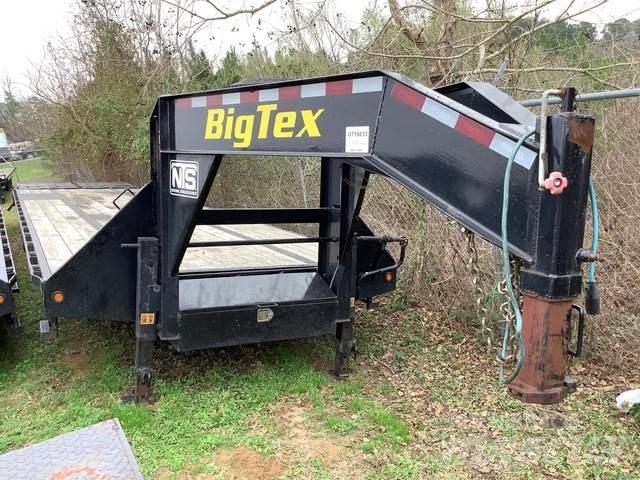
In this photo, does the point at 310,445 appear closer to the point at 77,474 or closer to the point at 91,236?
the point at 77,474

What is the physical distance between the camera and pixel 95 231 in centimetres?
659

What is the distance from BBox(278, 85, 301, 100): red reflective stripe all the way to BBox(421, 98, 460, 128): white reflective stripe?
2.98 feet

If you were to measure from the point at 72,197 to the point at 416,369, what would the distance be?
7.53m

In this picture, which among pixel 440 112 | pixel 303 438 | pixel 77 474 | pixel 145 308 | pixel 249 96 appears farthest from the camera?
pixel 145 308

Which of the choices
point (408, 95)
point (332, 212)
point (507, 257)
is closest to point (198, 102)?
point (332, 212)

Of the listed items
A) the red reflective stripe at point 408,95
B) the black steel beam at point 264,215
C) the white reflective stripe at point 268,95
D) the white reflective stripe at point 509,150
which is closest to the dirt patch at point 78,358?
the black steel beam at point 264,215

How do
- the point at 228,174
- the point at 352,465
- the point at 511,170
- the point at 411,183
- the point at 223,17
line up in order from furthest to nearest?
the point at 228,174, the point at 223,17, the point at 352,465, the point at 411,183, the point at 511,170

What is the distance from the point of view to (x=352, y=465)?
3502mm

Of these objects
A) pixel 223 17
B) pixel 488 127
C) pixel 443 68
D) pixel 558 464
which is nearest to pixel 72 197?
pixel 223 17

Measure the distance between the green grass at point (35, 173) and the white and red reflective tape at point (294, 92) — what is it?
18.9 metres

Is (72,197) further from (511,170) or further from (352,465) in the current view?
(511,170)

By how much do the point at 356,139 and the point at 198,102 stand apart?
1.56m

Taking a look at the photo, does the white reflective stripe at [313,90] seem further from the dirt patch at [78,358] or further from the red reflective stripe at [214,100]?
the dirt patch at [78,358]

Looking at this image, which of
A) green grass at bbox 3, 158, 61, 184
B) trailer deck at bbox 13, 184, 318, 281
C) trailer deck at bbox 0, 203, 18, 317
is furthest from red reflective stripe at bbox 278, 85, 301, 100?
green grass at bbox 3, 158, 61, 184
